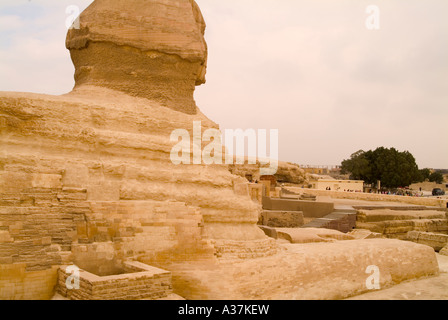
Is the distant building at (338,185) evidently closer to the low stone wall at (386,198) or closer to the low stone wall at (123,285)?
the low stone wall at (386,198)

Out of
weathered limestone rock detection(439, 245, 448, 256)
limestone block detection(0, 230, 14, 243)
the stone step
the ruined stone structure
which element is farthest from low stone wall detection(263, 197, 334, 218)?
limestone block detection(0, 230, 14, 243)

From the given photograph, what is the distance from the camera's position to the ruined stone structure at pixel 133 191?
6.46 metres

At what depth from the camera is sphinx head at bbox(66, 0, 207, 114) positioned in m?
8.83

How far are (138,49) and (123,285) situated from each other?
506 cm

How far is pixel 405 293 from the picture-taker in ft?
31.6

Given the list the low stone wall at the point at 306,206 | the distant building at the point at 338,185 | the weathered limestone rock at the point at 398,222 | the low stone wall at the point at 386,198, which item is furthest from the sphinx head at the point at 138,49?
the distant building at the point at 338,185

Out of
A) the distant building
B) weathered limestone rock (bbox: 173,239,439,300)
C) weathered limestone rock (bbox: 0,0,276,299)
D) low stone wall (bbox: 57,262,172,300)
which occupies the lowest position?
weathered limestone rock (bbox: 173,239,439,300)

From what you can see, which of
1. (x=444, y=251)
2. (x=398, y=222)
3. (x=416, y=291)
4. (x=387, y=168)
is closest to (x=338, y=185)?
(x=387, y=168)

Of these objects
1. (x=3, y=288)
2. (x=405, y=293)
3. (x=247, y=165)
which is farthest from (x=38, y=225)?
(x=247, y=165)

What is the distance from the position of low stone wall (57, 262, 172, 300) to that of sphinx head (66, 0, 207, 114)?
3.95m

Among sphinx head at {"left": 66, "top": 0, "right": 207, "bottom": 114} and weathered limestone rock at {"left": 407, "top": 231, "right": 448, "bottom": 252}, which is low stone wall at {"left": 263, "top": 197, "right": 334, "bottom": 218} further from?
sphinx head at {"left": 66, "top": 0, "right": 207, "bottom": 114}

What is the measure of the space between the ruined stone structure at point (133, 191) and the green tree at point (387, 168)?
112ft

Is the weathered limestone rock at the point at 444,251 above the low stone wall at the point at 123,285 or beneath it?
beneath
